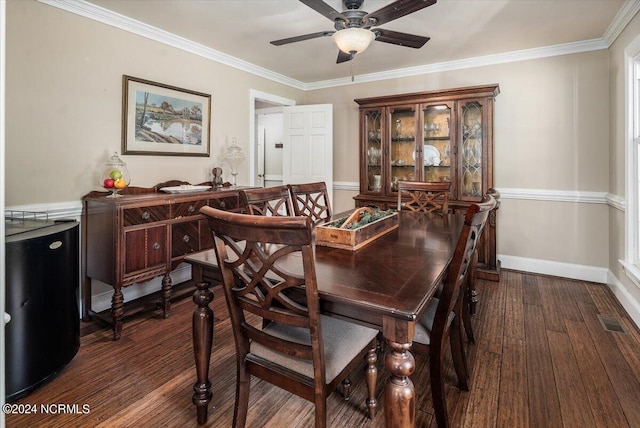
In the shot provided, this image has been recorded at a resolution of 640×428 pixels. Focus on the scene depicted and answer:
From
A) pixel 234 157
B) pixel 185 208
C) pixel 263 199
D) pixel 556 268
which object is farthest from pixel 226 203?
pixel 556 268

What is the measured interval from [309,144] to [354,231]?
326 cm

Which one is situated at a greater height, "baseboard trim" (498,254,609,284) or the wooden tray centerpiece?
the wooden tray centerpiece

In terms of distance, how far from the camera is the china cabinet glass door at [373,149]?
4375mm

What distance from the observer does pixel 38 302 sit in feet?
6.10

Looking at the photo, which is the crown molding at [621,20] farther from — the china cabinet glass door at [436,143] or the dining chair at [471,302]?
the dining chair at [471,302]

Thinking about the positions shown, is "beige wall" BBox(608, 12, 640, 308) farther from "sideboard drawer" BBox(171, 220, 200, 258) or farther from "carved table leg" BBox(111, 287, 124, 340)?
"carved table leg" BBox(111, 287, 124, 340)

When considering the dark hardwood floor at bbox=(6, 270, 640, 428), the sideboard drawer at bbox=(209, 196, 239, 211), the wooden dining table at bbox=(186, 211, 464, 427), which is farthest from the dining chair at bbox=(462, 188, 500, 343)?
the sideboard drawer at bbox=(209, 196, 239, 211)

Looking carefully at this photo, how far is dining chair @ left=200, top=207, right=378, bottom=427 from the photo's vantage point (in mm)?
1067

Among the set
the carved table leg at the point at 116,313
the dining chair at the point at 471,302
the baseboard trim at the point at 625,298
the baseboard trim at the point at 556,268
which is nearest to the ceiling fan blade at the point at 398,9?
the dining chair at the point at 471,302

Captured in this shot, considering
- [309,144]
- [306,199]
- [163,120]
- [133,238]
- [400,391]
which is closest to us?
[400,391]

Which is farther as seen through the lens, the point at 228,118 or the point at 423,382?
the point at 228,118

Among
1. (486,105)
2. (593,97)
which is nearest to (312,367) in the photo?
(486,105)

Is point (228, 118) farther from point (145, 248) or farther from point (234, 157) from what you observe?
point (145, 248)

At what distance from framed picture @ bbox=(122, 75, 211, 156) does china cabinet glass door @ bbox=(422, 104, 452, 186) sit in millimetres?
2466
